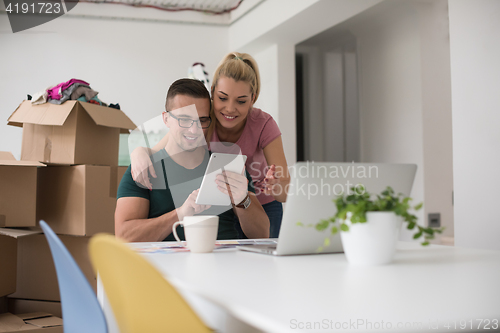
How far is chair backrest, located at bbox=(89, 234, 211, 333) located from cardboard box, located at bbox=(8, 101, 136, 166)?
6.20 feet

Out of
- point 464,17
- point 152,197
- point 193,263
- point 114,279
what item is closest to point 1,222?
point 152,197

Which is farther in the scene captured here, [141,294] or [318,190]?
[318,190]

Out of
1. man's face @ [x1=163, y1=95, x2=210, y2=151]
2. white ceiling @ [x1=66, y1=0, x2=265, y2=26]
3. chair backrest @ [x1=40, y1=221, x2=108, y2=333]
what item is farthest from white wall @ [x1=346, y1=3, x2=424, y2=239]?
chair backrest @ [x1=40, y1=221, x2=108, y2=333]

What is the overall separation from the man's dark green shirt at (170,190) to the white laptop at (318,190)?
2.08 ft

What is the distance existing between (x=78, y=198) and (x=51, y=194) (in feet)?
0.74

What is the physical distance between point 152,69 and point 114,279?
3.66 m

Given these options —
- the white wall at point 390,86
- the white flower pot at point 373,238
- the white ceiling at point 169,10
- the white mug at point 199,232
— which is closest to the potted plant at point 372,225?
the white flower pot at point 373,238

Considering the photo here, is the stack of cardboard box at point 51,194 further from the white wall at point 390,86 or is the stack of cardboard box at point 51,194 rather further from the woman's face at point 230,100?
the white wall at point 390,86

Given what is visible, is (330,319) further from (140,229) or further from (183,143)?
(183,143)

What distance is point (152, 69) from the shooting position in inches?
157

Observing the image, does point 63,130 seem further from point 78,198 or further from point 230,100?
point 230,100

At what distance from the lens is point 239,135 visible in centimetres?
203

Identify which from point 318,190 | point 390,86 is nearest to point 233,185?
point 318,190

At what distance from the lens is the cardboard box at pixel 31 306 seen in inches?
92.7
